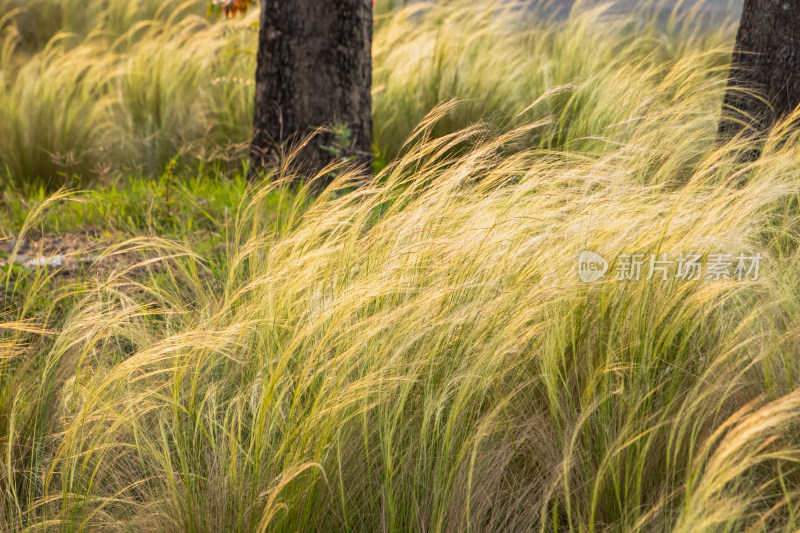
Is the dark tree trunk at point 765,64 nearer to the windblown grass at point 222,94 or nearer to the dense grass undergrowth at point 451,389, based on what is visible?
the windblown grass at point 222,94

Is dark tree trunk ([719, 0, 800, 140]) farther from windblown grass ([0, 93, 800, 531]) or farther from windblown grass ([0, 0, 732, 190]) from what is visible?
windblown grass ([0, 93, 800, 531])

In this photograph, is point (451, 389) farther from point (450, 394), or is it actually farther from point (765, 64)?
point (765, 64)

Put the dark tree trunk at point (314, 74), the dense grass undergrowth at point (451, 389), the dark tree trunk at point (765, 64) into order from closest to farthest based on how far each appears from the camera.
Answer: the dense grass undergrowth at point (451, 389) < the dark tree trunk at point (765, 64) < the dark tree trunk at point (314, 74)

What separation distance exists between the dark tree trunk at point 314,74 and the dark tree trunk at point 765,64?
1734 mm

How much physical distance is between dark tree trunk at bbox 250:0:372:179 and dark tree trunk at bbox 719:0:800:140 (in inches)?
68.3

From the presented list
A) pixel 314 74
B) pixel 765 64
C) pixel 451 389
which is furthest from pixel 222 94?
pixel 451 389

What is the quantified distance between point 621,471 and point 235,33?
519 centimetres

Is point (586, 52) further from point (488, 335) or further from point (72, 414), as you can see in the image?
point (72, 414)

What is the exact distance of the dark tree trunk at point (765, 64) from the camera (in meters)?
3.21

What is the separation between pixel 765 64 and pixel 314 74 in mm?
2097

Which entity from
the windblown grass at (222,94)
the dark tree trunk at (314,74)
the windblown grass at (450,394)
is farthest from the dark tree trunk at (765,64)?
the dark tree trunk at (314,74)

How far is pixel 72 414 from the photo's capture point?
6.42 ft

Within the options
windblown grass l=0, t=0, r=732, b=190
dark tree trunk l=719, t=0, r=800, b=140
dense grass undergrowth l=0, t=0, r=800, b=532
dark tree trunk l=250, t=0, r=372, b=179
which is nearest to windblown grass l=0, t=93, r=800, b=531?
dense grass undergrowth l=0, t=0, r=800, b=532

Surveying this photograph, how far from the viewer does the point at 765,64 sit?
3279mm
